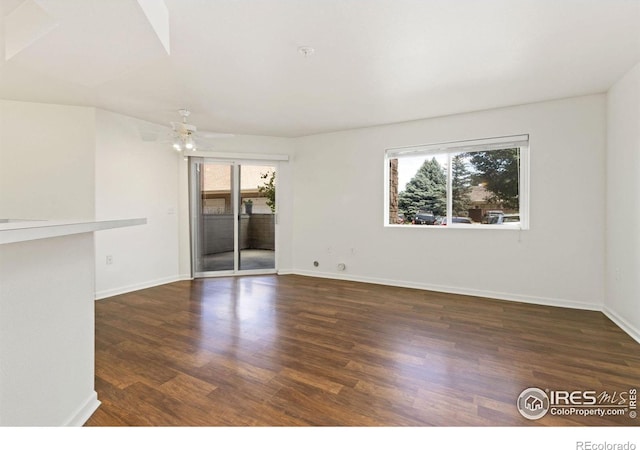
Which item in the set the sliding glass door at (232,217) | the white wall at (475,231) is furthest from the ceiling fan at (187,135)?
the white wall at (475,231)

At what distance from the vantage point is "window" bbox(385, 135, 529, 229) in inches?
147

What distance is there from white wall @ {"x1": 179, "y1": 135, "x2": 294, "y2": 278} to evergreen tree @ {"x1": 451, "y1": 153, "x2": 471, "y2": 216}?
2662 millimetres

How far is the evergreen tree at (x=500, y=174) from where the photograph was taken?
12.3ft

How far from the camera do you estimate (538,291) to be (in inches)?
141

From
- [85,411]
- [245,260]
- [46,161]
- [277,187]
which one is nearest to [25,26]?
[85,411]

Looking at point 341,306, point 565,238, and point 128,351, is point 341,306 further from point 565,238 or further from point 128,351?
point 565,238

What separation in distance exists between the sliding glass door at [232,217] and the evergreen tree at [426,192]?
2.31 metres

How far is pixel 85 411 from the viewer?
62.6 inches

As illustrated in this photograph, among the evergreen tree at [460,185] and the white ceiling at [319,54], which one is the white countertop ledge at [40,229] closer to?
the white ceiling at [319,54]

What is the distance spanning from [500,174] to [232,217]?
4.13 metres
